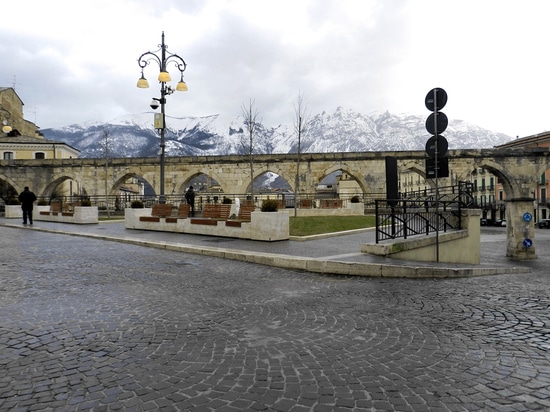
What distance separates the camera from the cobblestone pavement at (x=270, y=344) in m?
2.57

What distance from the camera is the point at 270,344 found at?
351cm

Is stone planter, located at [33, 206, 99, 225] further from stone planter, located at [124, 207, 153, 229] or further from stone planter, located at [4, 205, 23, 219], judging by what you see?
stone planter, located at [124, 207, 153, 229]

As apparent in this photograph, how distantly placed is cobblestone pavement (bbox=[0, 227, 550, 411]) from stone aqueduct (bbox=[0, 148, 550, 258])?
2779cm

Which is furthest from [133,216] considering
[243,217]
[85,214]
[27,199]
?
[27,199]

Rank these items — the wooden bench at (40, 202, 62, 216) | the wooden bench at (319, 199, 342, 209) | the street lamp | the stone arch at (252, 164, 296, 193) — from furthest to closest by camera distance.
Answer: the street lamp → the stone arch at (252, 164, 296, 193) → the wooden bench at (319, 199, 342, 209) → the wooden bench at (40, 202, 62, 216)

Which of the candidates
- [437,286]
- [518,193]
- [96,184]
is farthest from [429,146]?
[96,184]

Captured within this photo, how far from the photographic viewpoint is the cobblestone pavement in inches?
101

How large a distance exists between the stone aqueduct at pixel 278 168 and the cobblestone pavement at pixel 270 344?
27.8 metres

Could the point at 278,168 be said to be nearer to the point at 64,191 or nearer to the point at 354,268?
the point at 354,268

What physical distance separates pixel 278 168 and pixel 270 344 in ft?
101

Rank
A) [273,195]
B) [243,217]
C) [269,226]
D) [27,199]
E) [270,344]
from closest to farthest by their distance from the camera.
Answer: [270,344]
[269,226]
[243,217]
[27,199]
[273,195]

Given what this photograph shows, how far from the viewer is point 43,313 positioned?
4.38 meters

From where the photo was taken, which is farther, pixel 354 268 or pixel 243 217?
pixel 243 217

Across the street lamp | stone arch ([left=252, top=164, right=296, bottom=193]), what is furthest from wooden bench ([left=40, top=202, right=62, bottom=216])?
the street lamp
